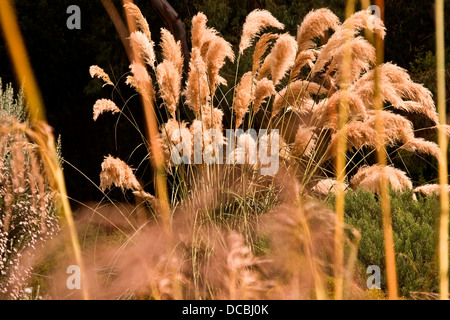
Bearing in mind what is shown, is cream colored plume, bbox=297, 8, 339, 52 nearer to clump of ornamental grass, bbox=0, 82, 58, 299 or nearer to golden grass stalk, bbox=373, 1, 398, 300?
golden grass stalk, bbox=373, 1, 398, 300

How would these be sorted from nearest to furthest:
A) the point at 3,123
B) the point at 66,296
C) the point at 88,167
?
the point at 66,296 < the point at 3,123 < the point at 88,167

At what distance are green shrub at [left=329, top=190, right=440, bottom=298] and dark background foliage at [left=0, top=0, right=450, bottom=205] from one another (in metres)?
4.21

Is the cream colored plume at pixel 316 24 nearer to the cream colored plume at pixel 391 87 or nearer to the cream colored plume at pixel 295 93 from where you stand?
the cream colored plume at pixel 295 93

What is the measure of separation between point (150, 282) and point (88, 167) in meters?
6.75

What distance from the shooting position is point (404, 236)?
3.41m

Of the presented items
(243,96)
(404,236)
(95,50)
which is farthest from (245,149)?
(95,50)

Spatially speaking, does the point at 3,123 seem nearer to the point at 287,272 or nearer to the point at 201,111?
the point at 201,111

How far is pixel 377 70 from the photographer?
3.73 m

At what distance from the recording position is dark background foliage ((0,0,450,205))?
26.9ft

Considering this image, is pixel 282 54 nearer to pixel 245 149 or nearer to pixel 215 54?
pixel 215 54

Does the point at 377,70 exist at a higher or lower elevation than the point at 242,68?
lower

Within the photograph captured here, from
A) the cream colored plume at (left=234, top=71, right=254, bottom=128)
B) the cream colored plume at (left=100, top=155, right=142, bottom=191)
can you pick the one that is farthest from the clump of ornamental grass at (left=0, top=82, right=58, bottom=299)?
the cream colored plume at (left=234, top=71, right=254, bottom=128)

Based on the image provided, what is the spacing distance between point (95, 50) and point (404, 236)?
6843 mm
